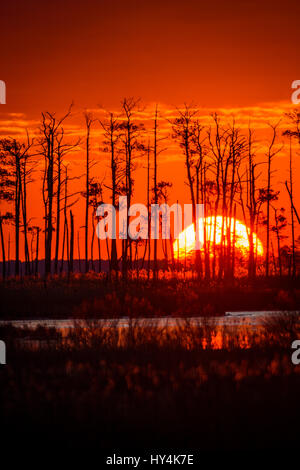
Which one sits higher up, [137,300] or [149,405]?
[137,300]

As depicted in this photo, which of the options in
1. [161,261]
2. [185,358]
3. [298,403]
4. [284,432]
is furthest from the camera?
[161,261]

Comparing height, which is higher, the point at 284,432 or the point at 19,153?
the point at 19,153

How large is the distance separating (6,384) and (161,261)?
270 feet

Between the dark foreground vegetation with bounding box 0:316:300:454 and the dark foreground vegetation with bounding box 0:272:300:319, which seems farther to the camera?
the dark foreground vegetation with bounding box 0:272:300:319

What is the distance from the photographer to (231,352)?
12672 millimetres

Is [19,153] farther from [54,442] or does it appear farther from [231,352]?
[54,442]

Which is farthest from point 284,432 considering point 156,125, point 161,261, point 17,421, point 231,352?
point 161,261

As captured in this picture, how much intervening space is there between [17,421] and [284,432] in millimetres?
3055

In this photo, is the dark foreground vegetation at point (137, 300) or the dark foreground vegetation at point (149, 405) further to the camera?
the dark foreground vegetation at point (137, 300)

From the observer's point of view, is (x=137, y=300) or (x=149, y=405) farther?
(x=137, y=300)
